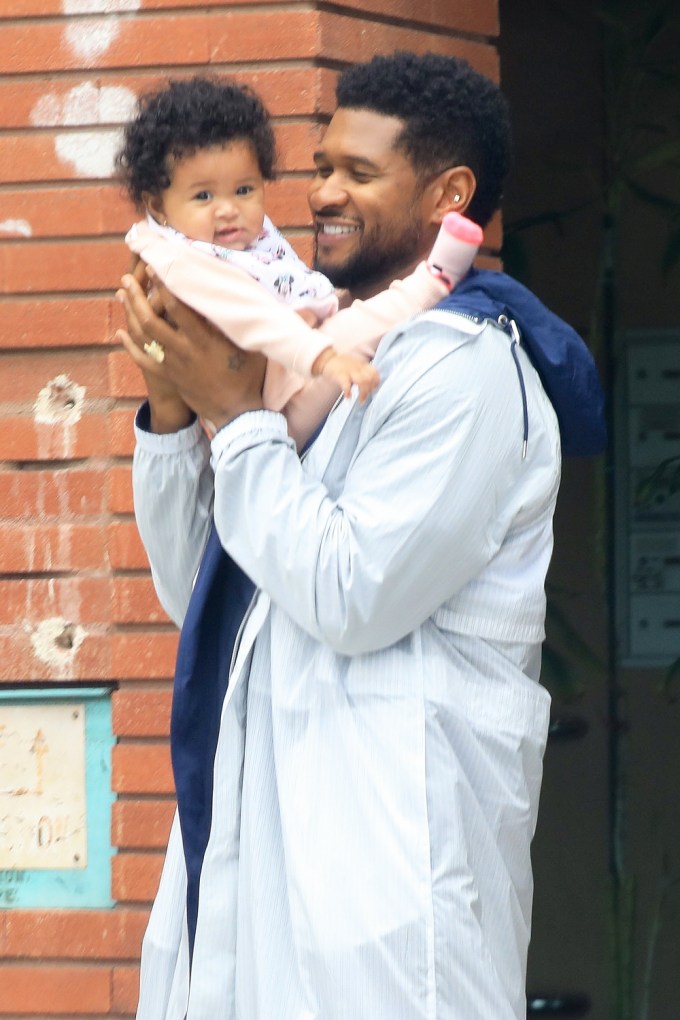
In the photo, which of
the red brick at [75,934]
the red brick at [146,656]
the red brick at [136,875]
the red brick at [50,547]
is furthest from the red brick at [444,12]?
the red brick at [75,934]

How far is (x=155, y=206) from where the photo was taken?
8.22 ft

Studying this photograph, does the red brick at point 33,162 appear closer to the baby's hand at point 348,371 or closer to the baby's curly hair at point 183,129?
the baby's curly hair at point 183,129

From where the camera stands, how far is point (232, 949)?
230 cm

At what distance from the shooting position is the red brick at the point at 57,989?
3.15 meters

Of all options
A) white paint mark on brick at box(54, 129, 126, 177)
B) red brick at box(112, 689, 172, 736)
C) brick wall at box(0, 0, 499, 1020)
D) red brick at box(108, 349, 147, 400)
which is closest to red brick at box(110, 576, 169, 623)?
brick wall at box(0, 0, 499, 1020)

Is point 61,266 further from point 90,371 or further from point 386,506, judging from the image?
point 386,506

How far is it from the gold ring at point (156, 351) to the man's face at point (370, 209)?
331 mm

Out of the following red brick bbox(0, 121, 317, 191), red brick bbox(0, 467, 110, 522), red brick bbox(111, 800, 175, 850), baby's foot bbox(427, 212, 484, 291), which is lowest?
red brick bbox(111, 800, 175, 850)

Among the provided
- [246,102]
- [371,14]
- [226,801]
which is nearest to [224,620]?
[226,801]

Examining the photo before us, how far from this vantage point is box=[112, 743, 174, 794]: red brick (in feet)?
10.2

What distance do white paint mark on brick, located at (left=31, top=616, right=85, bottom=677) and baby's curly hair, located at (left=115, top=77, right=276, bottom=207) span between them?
979mm

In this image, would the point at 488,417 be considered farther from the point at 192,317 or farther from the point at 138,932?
the point at 138,932

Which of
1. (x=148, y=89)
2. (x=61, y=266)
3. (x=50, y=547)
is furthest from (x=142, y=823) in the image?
(x=148, y=89)

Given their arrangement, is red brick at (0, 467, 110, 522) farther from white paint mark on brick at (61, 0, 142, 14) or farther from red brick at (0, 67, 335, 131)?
white paint mark on brick at (61, 0, 142, 14)
